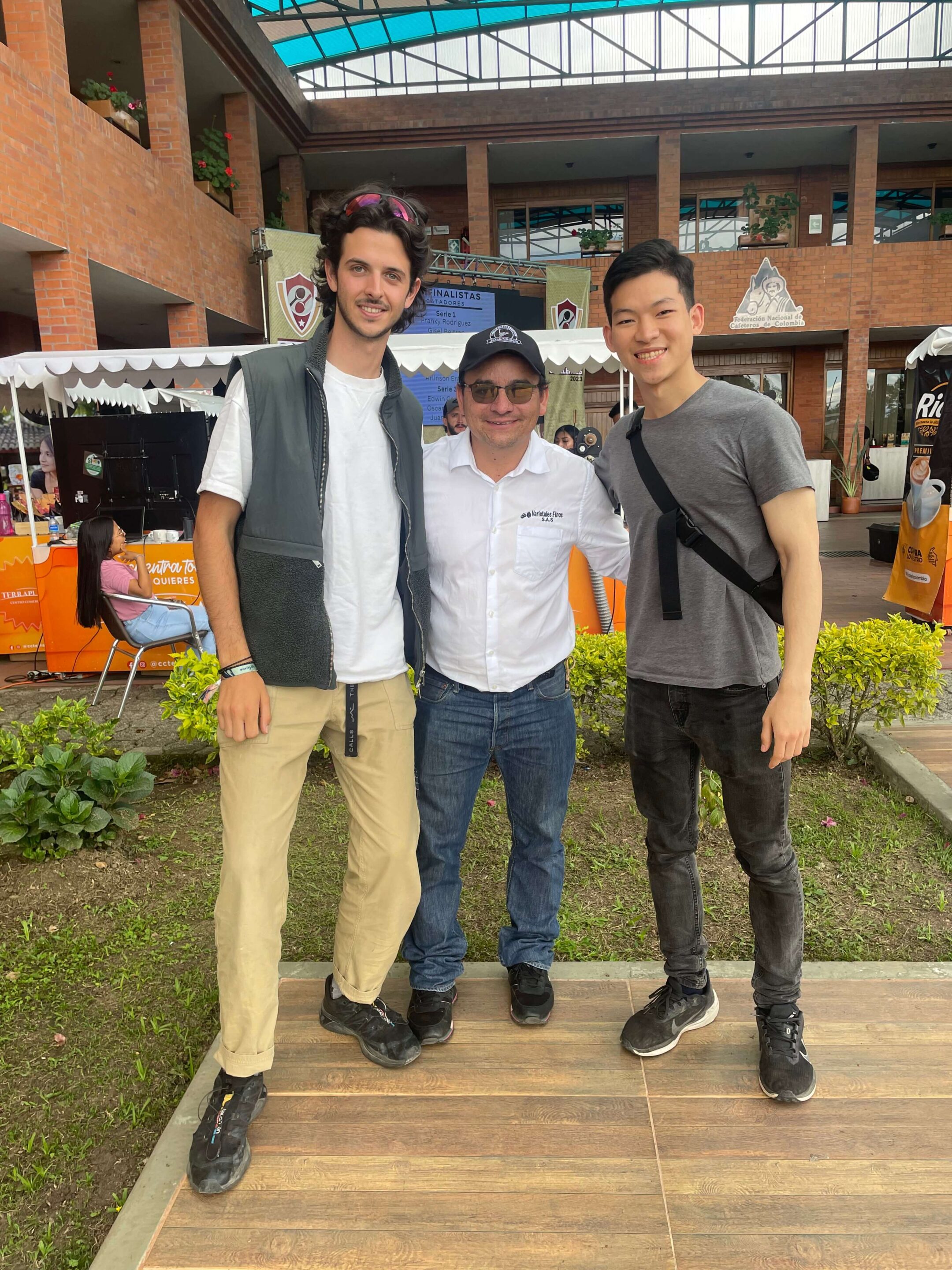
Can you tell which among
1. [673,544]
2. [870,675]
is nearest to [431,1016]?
[673,544]

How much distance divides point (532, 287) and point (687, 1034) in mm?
13581

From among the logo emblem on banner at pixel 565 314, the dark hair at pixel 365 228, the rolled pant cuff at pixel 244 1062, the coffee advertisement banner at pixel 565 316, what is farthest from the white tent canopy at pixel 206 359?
the rolled pant cuff at pixel 244 1062

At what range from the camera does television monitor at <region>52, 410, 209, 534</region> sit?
281 inches

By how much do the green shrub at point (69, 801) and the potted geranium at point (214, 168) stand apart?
11.0 meters

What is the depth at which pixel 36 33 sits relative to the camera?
7926 millimetres

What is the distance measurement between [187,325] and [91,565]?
7.02m

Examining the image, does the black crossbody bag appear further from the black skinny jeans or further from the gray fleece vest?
the gray fleece vest

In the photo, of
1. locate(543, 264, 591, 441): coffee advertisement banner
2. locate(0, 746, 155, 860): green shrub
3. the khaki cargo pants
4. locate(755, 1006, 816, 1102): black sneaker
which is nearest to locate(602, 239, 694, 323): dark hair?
the khaki cargo pants

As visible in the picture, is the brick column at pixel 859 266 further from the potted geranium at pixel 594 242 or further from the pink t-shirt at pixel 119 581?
the pink t-shirt at pixel 119 581

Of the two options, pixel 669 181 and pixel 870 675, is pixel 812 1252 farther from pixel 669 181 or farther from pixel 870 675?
pixel 669 181

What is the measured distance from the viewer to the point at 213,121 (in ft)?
44.9

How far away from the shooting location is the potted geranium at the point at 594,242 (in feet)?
53.3

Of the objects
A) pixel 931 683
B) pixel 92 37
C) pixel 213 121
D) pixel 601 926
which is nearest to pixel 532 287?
pixel 213 121

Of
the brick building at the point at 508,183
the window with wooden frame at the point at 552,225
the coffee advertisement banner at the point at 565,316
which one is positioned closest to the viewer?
the brick building at the point at 508,183
